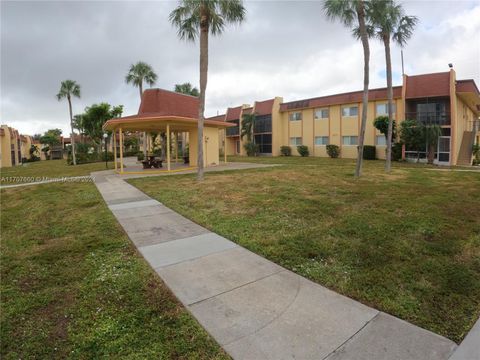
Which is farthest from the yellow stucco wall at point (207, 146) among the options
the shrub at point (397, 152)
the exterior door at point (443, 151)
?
the exterior door at point (443, 151)

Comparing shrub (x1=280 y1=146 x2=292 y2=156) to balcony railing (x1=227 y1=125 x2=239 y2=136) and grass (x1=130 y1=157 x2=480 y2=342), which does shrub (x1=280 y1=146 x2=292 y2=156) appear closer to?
balcony railing (x1=227 y1=125 x2=239 y2=136)

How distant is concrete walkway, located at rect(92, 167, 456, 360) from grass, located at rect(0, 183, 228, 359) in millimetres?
246

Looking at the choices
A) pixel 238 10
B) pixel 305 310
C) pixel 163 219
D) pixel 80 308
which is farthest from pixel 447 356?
pixel 238 10

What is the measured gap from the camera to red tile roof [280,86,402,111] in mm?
27469

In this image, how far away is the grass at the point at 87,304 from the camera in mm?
2764

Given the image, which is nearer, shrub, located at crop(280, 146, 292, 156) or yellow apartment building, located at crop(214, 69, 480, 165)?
yellow apartment building, located at crop(214, 69, 480, 165)

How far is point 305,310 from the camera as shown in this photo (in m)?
3.30

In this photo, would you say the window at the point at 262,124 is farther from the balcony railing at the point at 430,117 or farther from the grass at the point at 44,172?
the grass at the point at 44,172

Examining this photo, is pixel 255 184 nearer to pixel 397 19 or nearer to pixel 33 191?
pixel 33 191

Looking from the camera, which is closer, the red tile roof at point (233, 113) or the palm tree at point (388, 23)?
the palm tree at point (388, 23)

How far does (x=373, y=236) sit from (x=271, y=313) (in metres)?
3.15

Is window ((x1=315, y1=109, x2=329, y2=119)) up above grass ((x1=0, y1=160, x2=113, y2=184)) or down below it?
above

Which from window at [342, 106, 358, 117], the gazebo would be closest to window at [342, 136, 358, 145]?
window at [342, 106, 358, 117]

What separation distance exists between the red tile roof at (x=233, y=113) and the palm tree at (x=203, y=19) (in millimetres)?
29097
